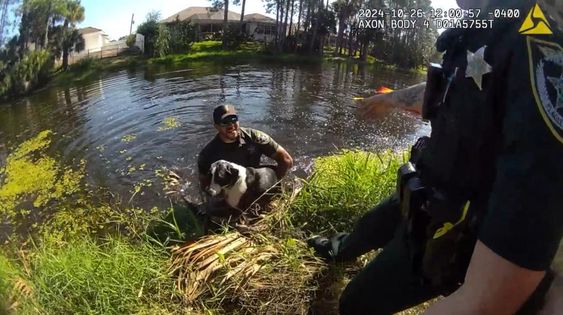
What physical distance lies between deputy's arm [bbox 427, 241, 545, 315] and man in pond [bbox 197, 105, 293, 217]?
335 centimetres

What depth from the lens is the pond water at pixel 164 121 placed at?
6.66m

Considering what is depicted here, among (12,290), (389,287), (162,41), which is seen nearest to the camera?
(389,287)

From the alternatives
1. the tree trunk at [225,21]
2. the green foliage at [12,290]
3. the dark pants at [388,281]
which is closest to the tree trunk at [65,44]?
the green foliage at [12,290]

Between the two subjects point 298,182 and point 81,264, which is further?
point 298,182

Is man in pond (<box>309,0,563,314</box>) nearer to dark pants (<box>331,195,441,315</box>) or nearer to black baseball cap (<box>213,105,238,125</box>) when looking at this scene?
dark pants (<box>331,195,441,315</box>)

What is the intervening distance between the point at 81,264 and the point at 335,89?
457 inches

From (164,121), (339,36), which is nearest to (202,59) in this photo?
(164,121)

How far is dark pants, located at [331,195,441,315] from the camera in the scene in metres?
1.31

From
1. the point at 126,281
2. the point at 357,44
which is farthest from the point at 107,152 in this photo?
the point at 357,44

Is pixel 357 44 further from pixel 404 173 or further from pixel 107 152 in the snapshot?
pixel 404 173

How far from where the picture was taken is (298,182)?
11.7ft

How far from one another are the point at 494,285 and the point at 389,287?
25.8 inches

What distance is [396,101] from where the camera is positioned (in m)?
1.66

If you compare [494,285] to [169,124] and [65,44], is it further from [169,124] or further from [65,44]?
[169,124]
